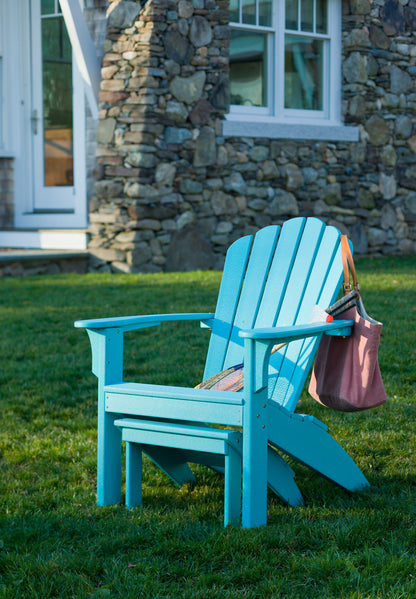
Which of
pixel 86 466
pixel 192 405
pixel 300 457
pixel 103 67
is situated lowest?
pixel 86 466

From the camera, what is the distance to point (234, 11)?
919 centimetres

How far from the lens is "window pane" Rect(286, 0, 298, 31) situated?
9703mm

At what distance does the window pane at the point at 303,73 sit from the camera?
9.85 meters

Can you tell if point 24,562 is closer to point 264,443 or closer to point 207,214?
point 264,443

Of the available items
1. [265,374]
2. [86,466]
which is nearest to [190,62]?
[86,466]

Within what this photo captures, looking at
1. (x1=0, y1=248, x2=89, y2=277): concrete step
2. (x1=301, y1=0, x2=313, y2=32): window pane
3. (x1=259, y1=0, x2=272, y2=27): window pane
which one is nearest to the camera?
(x1=0, y1=248, x2=89, y2=277): concrete step

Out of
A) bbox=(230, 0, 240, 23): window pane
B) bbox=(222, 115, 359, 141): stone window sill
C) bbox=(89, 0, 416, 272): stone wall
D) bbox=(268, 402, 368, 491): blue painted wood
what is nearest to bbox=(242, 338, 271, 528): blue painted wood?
bbox=(268, 402, 368, 491): blue painted wood

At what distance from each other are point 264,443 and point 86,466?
114 centimetres

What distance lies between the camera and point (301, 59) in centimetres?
991

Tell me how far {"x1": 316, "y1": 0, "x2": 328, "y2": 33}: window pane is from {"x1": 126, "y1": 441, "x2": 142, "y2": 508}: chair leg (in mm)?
8041

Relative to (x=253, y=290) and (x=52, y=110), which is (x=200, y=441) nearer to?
(x=253, y=290)

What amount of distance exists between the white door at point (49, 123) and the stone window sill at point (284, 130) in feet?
6.20

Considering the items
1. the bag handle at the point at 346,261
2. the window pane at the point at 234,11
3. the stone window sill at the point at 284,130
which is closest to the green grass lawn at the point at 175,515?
the bag handle at the point at 346,261

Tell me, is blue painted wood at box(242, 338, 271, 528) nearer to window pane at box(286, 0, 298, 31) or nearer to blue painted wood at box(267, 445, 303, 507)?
blue painted wood at box(267, 445, 303, 507)
